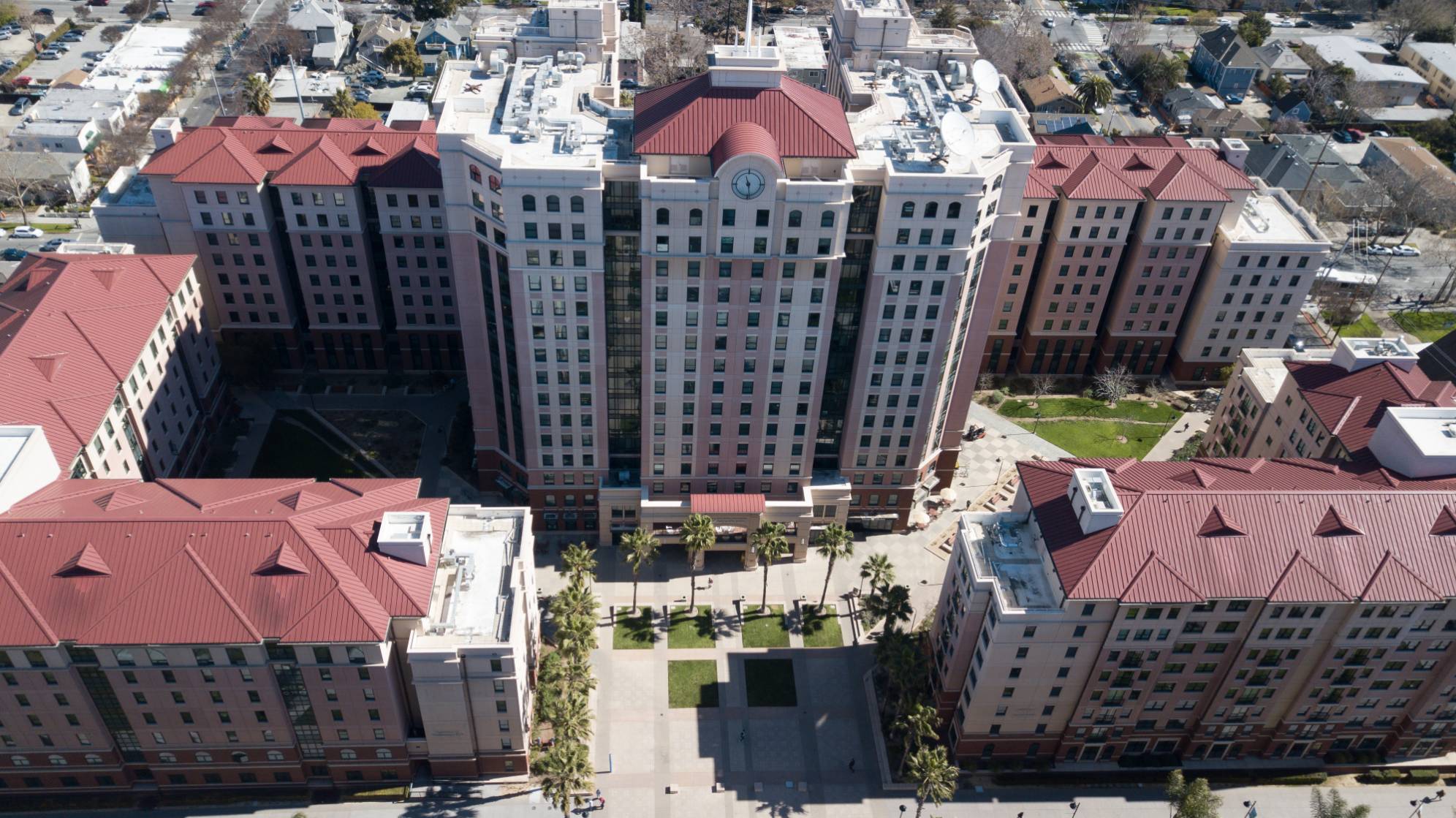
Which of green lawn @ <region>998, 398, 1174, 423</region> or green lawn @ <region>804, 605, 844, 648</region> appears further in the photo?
green lawn @ <region>998, 398, 1174, 423</region>

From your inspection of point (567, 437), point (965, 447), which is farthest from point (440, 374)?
point (965, 447)

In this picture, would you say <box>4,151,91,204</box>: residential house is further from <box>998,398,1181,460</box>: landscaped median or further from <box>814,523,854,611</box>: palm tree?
<box>998,398,1181,460</box>: landscaped median

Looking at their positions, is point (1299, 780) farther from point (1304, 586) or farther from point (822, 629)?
point (822, 629)

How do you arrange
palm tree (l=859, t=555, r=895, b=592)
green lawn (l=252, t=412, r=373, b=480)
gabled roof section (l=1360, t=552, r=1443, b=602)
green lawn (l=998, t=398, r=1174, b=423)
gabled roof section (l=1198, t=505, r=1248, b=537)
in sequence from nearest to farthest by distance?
gabled roof section (l=1360, t=552, r=1443, b=602), gabled roof section (l=1198, t=505, r=1248, b=537), palm tree (l=859, t=555, r=895, b=592), green lawn (l=252, t=412, r=373, b=480), green lawn (l=998, t=398, r=1174, b=423)

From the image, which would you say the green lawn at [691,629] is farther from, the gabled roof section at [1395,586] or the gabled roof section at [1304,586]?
the gabled roof section at [1395,586]

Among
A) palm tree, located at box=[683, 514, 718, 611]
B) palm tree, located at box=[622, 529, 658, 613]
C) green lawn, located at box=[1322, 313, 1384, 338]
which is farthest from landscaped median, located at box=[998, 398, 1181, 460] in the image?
palm tree, located at box=[622, 529, 658, 613]

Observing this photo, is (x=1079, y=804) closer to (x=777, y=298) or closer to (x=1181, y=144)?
(x=777, y=298)

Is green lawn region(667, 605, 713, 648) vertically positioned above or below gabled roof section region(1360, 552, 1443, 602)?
below
